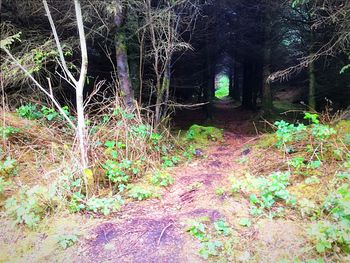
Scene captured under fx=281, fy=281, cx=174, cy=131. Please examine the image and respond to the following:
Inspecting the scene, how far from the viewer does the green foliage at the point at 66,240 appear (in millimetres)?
3068

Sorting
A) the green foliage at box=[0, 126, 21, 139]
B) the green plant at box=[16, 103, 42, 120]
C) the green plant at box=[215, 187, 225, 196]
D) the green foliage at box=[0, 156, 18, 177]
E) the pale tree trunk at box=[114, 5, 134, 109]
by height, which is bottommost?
the green plant at box=[215, 187, 225, 196]

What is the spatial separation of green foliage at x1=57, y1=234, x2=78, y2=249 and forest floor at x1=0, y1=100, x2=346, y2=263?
0.19 feet

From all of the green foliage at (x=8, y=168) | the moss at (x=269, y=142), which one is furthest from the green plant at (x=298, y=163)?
the green foliage at (x=8, y=168)

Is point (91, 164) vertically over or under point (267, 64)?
under

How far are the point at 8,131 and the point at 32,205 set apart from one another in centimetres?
223

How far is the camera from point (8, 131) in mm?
5148

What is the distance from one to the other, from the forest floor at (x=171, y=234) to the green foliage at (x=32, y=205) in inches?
5.1

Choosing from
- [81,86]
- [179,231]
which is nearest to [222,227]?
[179,231]

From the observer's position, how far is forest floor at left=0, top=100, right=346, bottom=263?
2.84 m

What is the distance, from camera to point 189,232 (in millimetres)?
3162

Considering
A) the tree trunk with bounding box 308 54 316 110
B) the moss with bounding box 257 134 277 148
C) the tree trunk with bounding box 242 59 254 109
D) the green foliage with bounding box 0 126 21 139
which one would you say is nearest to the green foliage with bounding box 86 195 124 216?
the green foliage with bounding box 0 126 21 139

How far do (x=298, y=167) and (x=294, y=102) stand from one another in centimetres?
1231

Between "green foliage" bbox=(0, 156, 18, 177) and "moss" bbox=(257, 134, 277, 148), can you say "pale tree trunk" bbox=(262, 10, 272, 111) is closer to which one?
"moss" bbox=(257, 134, 277, 148)

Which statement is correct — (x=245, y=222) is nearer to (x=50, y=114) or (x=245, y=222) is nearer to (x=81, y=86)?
(x=81, y=86)
